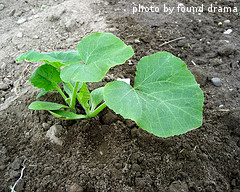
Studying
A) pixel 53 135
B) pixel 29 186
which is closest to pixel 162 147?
pixel 53 135

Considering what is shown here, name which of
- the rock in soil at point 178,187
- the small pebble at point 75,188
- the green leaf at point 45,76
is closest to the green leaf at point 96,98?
the green leaf at point 45,76

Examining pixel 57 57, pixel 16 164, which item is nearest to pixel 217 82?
pixel 57 57

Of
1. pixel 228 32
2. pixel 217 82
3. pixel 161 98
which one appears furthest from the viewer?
pixel 228 32

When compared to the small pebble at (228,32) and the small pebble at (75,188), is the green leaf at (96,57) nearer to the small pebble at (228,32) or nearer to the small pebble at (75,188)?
the small pebble at (75,188)

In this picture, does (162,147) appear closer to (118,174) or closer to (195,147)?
(195,147)

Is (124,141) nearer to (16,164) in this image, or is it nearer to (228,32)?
(16,164)

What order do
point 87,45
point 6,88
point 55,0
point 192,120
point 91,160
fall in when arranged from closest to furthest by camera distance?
1. point 192,120
2. point 87,45
3. point 91,160
4. point 6,88
5. point 55,0

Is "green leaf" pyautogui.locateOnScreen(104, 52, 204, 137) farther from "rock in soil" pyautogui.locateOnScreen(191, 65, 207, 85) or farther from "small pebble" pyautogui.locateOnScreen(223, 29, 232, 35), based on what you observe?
"small pebble" pyautogui.locateOnScreen(223, 29, 232, 35)

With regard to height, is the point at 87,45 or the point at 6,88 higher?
the point at 87,45
